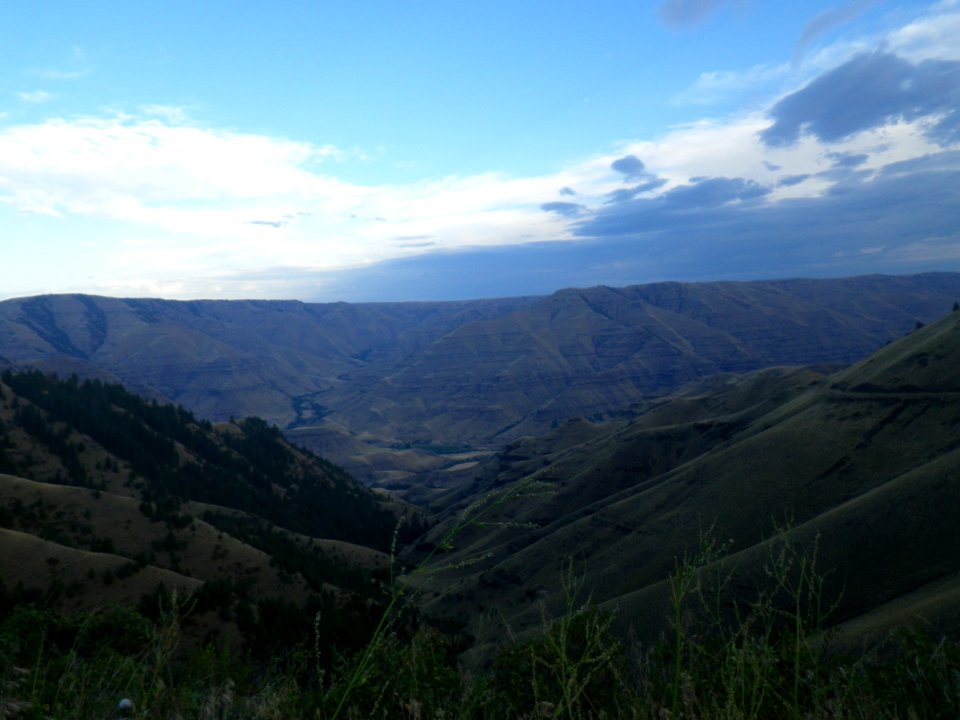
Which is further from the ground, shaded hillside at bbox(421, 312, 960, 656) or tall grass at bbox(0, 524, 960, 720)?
tall grass at bbox(0, 524, 960, 720)

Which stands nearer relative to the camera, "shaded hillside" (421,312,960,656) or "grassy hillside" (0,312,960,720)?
"grassy hillside" (0,312,960,720)

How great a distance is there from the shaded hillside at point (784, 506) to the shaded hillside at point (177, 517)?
11.4 metres

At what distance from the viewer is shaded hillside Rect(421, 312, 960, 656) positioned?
34.9 m

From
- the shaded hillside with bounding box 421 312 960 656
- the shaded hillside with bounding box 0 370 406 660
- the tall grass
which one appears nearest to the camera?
the tall grass

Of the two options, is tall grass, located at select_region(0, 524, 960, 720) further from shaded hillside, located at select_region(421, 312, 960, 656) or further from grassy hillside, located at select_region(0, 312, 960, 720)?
shaded hillside, located at select_region(421, 312, 960, 656)

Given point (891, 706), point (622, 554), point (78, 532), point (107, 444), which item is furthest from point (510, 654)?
point (107, 444)

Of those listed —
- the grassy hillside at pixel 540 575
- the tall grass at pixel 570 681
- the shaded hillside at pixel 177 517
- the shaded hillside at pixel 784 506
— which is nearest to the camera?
the tall grass at pixel 570 681

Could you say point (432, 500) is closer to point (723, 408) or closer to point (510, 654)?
point (723, 408)

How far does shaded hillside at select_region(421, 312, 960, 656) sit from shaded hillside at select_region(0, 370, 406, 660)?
1137 centimetres

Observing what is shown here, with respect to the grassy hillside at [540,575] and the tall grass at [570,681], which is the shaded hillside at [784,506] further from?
the tall grass at [570,681]

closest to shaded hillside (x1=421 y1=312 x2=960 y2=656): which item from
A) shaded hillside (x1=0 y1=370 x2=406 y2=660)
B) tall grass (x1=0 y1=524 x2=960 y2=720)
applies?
shaded hillside (x1=0 y1=370 x2=406 y2=660)

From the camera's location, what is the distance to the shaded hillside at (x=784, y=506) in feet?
115

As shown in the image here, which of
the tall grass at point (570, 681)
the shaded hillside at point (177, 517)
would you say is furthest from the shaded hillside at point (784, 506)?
the tall grass at point (570, 681)

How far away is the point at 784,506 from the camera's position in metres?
47.7
